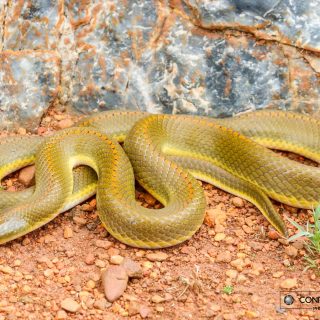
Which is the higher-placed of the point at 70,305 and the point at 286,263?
the point at 70,305

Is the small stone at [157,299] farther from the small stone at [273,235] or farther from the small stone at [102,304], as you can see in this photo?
the small stone at [273,235]

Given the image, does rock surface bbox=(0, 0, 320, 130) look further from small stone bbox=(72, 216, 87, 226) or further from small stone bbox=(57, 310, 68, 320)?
small stone bbox=(57, 310, 68, 320)

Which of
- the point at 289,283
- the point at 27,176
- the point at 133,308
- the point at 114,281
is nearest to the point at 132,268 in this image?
the point at 114,281

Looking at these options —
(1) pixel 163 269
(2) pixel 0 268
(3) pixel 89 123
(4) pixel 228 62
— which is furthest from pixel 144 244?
(4) pixel 228 62

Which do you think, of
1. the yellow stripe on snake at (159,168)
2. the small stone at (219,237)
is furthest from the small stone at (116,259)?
the small stone at (219,237)

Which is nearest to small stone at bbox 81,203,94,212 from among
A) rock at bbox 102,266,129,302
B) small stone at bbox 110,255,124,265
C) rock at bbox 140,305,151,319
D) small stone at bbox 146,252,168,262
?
small stone at bbox 110,255,124,265

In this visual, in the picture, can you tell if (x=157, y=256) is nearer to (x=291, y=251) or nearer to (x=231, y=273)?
(x=231, y=273)
